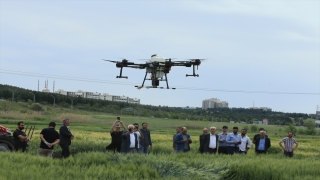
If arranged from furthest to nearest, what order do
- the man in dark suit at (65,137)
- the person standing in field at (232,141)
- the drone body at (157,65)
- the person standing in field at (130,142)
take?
the drone body at (157,65), the person standing in field at (232,141), the person standing in field at (130,142), the man in dark suit at (65,137)

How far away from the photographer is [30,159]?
1150 cm

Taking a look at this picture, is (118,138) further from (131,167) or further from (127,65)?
(127,65)

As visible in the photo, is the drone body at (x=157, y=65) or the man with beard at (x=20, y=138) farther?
the drone body at (x=157, y=65)

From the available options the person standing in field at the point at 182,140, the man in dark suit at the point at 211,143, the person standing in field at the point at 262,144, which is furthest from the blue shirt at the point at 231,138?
the person standing in field at the point at 182,140

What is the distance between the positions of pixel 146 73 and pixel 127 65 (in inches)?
59.0

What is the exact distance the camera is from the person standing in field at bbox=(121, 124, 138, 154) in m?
15.7

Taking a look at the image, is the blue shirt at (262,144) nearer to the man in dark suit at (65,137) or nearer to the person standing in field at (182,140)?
the person standing in field at (182,140)

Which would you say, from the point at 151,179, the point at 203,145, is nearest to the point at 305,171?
the point at 151,179

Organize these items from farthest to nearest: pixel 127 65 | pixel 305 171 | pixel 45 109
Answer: pixel 45 109 < pixel 127 65 < pixel 305 171

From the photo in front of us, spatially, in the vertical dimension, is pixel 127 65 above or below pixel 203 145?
above

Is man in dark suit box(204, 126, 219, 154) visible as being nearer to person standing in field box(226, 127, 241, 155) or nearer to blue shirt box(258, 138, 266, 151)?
person standing in field box(226, 127, 241, 155)

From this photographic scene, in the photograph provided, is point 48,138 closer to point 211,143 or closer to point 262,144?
point 211,143

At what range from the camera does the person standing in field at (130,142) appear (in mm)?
15695

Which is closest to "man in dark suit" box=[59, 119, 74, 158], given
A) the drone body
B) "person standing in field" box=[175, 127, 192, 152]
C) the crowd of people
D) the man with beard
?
the man with beard
